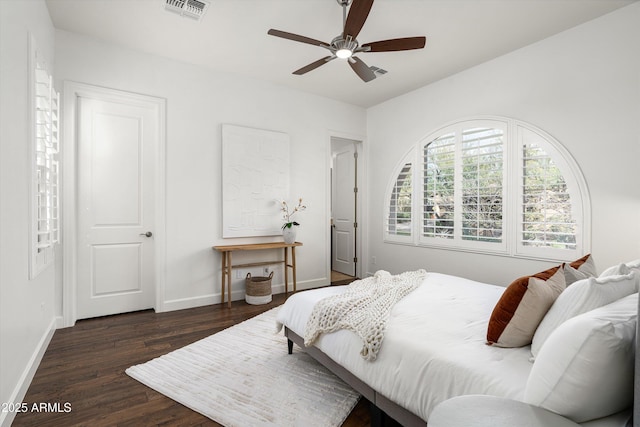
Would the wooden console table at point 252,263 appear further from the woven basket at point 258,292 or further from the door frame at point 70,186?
the door frame at point 70,186

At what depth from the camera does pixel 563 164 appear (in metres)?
3.11

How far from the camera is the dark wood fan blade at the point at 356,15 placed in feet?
6.77

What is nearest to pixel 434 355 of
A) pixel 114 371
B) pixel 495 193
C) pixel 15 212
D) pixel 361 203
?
pixel 114 371

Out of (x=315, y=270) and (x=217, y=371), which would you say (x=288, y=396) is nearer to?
(x=217, y=371)

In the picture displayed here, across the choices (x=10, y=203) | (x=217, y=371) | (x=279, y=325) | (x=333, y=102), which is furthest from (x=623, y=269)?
(x=333, y=102)

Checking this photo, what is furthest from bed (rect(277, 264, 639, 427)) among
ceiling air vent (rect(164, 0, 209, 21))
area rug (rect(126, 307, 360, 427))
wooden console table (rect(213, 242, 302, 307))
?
ceiling air vent (rect(164, 0, 209, 21))

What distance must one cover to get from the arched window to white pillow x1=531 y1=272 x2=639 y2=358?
2009 millimetres

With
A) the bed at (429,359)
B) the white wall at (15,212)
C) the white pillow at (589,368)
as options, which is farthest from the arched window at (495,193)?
the white wall at (15,212)

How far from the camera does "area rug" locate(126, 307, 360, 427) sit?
183 cm

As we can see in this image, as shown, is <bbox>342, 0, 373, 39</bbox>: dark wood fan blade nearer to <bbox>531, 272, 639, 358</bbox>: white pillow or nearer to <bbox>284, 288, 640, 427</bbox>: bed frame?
<bbox>531, 272, 639, 358</bbox>: white pillow

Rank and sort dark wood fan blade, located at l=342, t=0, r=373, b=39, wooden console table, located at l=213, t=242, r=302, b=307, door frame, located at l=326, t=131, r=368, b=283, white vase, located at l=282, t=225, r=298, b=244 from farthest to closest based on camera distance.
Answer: door frame, located at l=326, t=131, r=368, b=283
white vase, located at l=282, t=225, r=298, b=244
wooden console table, located at l=213, t=242, r=302, b=307
dark wood fan blade, located at l=342, t=0, r=373, b=39

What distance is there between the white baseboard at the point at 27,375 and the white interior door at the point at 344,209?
410 centimetres

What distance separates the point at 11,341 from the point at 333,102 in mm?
4520

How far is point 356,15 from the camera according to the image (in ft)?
7.20
